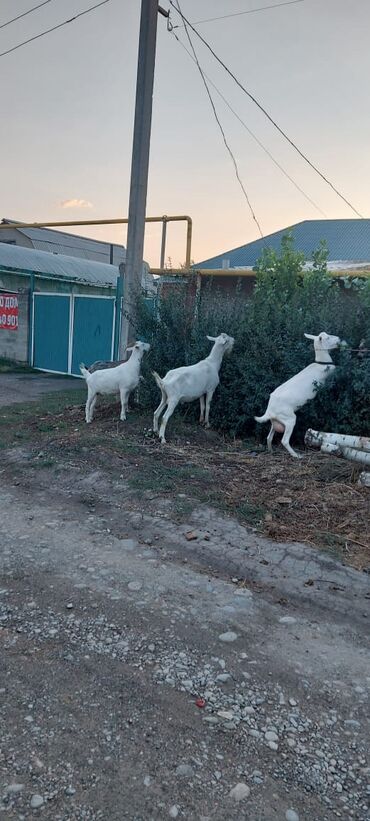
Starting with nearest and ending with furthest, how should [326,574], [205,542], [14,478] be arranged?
1. [326,574]
2. [205,542]
3. [14,478]

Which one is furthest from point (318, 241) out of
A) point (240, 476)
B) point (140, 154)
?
point (240, 476)

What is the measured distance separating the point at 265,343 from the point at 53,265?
17.8 metres

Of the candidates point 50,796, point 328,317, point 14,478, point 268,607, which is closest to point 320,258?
point 328,317

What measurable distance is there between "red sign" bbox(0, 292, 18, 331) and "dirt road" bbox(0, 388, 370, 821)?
1232 centimetres

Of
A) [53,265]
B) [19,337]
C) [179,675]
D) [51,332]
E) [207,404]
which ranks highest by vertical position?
[53,265]

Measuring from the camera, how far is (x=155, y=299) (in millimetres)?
8727

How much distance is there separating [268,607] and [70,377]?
39.1 ft

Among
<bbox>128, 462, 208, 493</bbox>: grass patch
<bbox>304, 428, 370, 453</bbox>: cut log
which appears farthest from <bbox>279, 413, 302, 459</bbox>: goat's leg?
<bbox>128, 462, 208, 493</bbox>: grass patch

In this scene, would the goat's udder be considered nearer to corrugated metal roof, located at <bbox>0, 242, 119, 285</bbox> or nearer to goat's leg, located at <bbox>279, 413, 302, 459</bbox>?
goat's leg, located at <bbox>279, 413, 302, 459</bbox>

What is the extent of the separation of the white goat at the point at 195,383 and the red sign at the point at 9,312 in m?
10.0

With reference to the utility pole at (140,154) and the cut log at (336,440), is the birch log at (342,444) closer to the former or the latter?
the cut log at (336,440)

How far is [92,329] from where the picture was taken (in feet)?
45.1

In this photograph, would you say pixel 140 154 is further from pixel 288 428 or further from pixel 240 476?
pixel 240 476

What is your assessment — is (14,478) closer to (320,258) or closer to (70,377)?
(320,258)
